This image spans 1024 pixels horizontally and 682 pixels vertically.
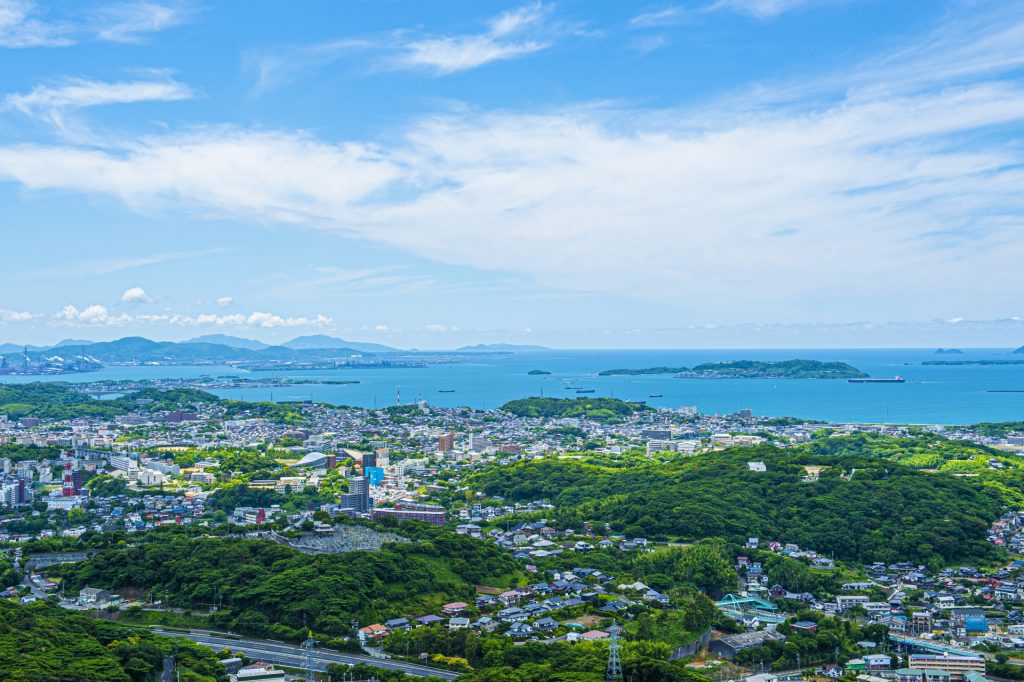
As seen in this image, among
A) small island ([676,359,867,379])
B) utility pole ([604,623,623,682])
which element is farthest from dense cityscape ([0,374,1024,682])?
small island ([676,359,867,379])

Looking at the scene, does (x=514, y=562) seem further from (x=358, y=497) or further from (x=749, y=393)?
(x=749, y=393)

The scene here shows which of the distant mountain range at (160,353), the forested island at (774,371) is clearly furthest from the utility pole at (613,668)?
the distant mountain range at (160,353)

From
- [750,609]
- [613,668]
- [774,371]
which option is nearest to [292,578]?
[613,668]

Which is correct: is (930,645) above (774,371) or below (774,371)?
below

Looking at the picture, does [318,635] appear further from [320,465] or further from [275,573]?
[320,465]

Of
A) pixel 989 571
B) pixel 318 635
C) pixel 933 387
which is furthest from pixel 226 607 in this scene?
pixel 933 387
